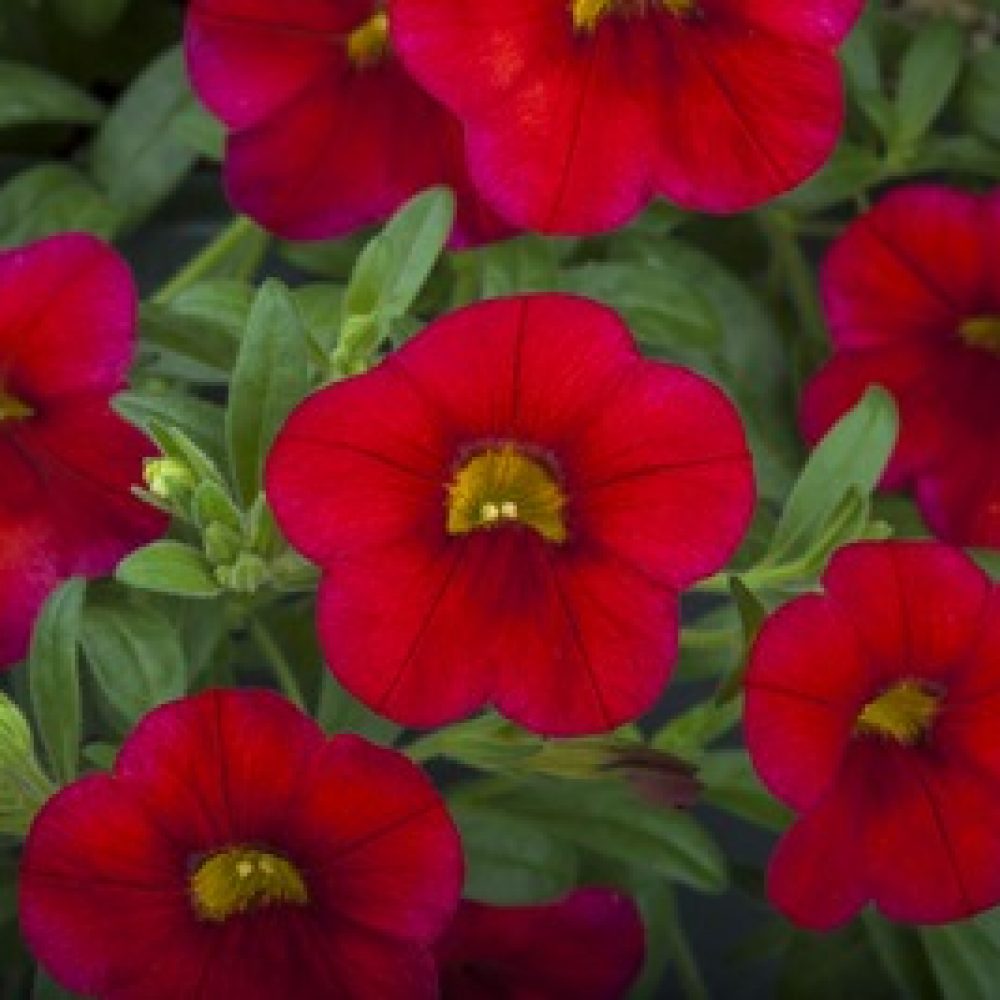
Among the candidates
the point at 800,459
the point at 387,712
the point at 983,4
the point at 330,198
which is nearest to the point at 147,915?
the point at 387,712

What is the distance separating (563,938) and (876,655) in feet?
0.81

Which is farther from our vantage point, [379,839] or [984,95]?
[984,95]

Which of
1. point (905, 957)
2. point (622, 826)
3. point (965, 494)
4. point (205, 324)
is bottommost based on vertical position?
point (905, 957)

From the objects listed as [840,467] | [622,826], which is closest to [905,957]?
[622,826]

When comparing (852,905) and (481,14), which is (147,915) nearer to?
(852,905)

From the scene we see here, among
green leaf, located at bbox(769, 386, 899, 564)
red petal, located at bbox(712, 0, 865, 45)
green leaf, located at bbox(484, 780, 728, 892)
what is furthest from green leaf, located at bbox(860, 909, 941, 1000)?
red petal, located at bbox(712, 0, 865, 45)

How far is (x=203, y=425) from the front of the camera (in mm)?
1041

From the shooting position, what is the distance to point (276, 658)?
3.66ft

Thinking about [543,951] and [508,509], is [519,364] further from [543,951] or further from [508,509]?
[543,951]

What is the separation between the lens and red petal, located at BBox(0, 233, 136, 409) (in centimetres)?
102

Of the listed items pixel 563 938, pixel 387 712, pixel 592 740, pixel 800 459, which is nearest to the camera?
pixel 387 712

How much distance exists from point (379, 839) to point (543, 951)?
8.4 inches

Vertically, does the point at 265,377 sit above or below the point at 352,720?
above

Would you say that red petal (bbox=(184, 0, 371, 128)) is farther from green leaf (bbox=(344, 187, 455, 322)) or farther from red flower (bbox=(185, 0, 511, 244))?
green leaf (bbox=(344, 187, 455, 322))
